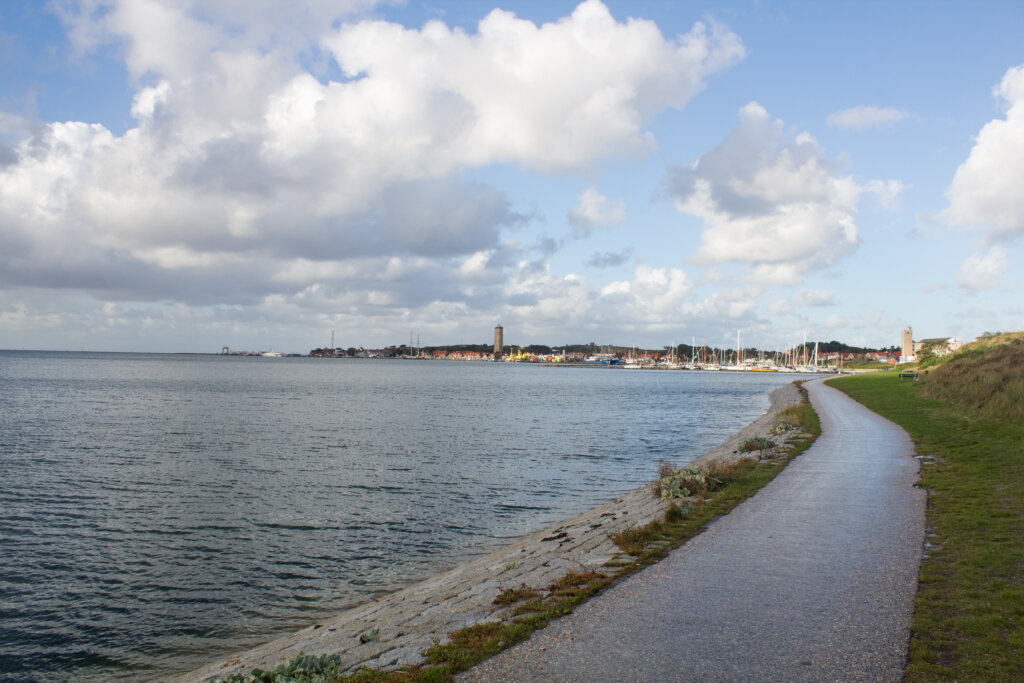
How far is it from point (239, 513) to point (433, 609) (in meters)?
11.8

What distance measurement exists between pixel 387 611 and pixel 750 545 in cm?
597

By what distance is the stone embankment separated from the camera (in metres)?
7.86

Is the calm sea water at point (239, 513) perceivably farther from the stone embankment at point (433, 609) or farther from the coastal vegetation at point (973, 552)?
the coastal vegetation at point (973, 552)

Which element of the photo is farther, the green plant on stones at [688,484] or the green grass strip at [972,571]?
the green plant on stones at [688,484]

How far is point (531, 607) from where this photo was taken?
8062 mm

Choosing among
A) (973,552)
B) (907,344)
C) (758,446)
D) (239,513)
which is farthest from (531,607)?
(907,344)

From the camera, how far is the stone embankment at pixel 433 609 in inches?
310

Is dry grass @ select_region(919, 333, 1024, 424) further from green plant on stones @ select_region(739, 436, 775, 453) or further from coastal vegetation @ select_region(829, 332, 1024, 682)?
green plant on stones @ select_region(739, 436, 775, 453)

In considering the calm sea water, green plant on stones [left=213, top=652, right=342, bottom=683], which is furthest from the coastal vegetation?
the calm sea water

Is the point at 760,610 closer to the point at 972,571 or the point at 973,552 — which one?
the point at 972,571

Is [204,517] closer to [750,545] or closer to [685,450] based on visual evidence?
[750,545]

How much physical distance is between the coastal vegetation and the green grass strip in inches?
0.4

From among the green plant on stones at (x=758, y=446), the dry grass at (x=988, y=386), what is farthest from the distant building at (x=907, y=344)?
the green plant on stones at (x=758, y=446)

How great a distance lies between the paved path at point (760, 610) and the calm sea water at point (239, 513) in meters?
6.35
